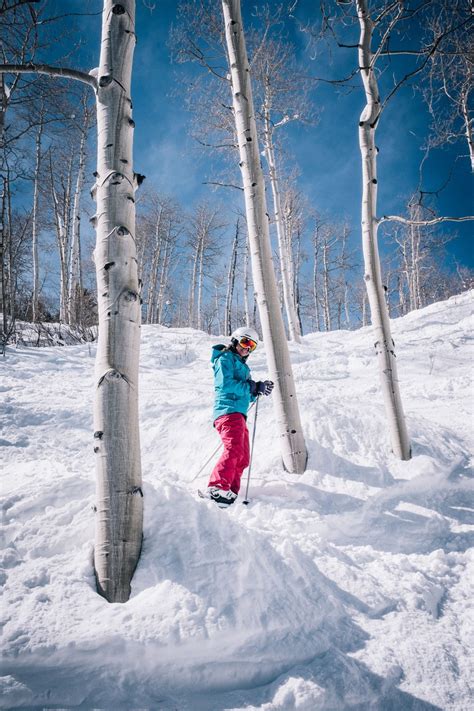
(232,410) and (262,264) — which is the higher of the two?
(262,264)

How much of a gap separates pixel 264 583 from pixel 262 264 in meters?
2.81

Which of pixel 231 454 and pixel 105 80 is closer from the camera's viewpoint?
pixel 105 80

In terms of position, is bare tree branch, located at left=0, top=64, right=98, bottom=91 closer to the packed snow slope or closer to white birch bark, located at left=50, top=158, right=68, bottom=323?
the packed snow slope

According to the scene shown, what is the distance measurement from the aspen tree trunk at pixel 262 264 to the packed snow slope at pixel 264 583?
35cm

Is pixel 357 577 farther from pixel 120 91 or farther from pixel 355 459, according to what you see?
pixel 120 91

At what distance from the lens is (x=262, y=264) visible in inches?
134

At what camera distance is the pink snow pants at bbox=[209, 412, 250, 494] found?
2773 millimetres

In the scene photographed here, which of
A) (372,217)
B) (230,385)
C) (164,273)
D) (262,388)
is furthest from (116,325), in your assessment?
(164,273)

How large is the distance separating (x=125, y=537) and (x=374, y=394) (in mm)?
4770

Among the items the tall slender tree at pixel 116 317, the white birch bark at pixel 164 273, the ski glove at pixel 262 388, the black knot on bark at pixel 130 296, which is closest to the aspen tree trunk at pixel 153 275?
the white birch bark at pixel 164 273

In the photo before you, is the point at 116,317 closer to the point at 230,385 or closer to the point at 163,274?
the point at 230,385

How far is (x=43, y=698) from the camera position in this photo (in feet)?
3.89

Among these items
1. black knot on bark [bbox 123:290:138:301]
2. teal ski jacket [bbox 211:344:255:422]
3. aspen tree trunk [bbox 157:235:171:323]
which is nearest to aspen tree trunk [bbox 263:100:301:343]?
teal ski jacket [bbox 211:344:255:422]

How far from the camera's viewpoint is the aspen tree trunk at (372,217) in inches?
139
